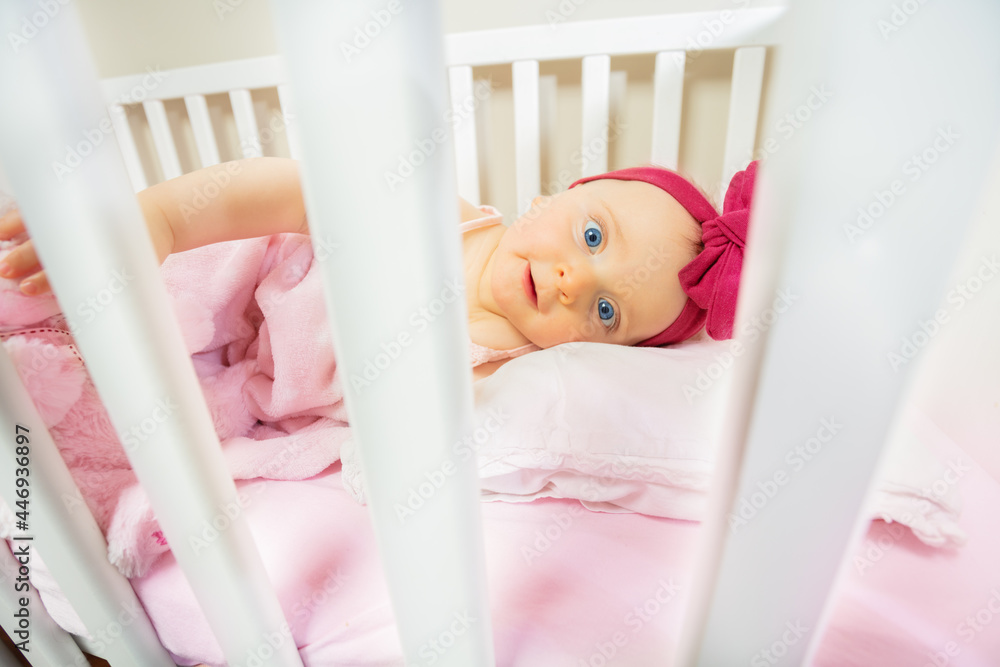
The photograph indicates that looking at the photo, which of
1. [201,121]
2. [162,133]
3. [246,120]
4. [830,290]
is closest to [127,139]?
[162,133]

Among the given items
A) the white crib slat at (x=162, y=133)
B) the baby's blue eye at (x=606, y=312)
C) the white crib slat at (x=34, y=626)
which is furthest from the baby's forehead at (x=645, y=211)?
the white crib slat at (x=162, y=133)

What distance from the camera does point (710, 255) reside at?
0.74m

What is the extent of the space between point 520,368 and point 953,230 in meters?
0.51

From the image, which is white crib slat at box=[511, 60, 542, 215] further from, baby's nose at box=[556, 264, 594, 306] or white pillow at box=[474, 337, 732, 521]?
white pillow at box=[474, 337, 732, 521]

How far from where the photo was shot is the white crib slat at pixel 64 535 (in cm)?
42

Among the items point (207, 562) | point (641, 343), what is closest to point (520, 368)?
point (641, 343)

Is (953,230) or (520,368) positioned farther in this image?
(520,368)

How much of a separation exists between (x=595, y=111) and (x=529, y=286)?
384mm

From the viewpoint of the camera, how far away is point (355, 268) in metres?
0.22

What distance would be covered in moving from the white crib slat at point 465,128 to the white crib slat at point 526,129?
9cm

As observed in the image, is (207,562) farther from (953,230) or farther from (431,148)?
(953,230)

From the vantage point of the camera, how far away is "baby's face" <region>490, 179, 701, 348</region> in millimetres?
777

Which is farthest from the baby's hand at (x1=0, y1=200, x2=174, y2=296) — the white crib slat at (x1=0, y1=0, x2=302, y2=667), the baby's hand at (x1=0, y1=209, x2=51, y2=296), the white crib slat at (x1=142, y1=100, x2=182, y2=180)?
the white crib slat at (x1=142, y1=100, x2=182, y2=180)

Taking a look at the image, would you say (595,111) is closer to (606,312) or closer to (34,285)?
(606,312)
